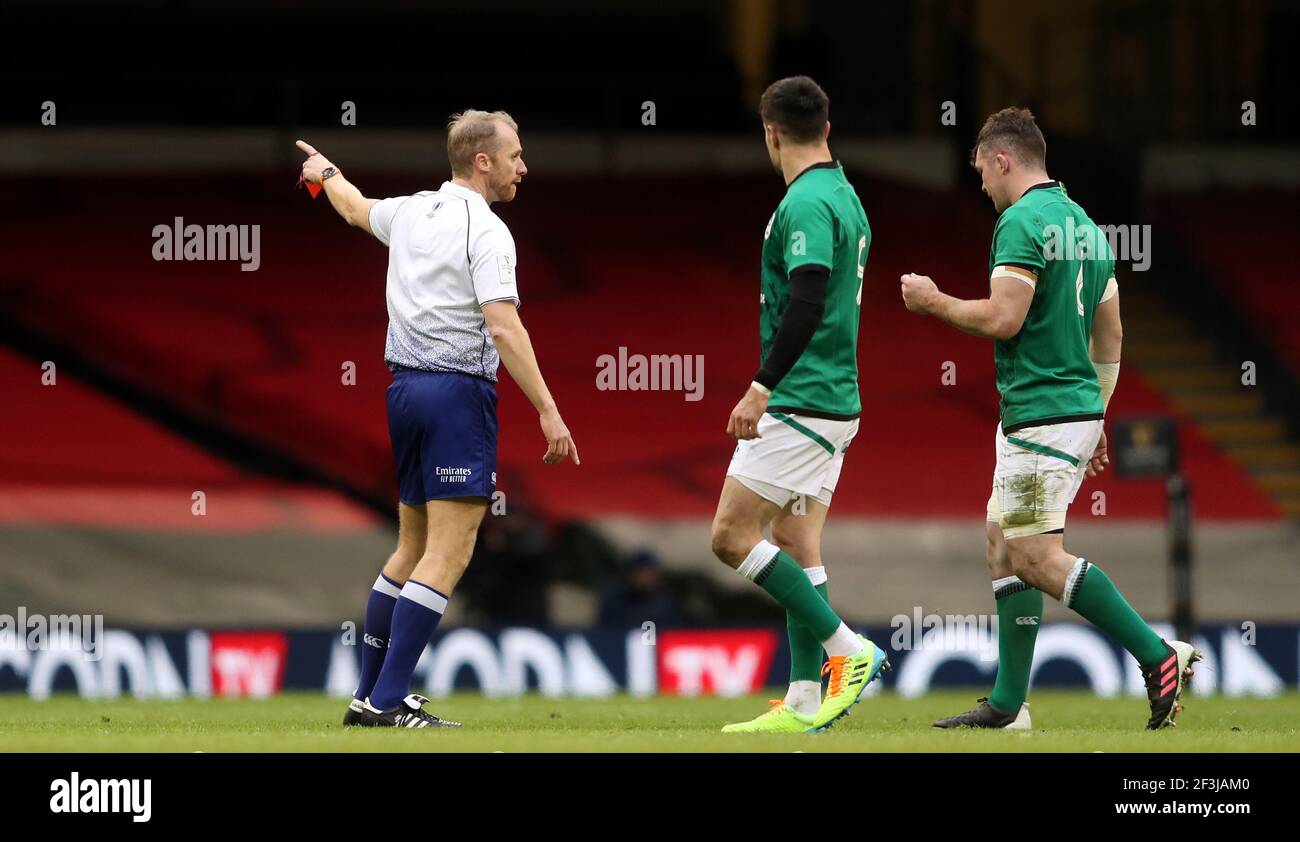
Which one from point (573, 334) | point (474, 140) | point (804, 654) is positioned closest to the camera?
point (474, 140)

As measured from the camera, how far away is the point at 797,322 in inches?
251

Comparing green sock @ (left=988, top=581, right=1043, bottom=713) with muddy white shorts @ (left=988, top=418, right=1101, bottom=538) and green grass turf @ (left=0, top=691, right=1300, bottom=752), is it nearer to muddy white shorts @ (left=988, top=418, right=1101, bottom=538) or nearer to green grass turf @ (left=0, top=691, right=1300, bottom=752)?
green grass turf @ (left=0, top=691, right=1300, bottom=752)

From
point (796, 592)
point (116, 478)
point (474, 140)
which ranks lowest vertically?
point (796, 592)

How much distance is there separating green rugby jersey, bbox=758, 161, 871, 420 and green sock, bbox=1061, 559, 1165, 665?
0.97 m

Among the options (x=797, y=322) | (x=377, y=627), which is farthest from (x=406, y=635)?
(x=797, y=322)

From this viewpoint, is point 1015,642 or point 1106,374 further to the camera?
point 1106,374

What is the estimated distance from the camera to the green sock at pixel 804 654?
6945 mm

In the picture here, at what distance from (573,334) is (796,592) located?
35.5ft

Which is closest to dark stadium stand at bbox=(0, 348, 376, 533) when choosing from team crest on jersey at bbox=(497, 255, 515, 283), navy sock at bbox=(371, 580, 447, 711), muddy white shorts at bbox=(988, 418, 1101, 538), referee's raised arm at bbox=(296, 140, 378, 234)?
referee's raised arm at bbox=(296, 140, 378, 234)

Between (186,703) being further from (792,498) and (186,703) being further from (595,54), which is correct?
(595,54)

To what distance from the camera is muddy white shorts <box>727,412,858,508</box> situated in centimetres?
664

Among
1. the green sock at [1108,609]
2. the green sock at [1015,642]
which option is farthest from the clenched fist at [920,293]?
the green sock at [1015,642]

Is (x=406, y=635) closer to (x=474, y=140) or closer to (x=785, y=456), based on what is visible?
(x=785, y=456)
